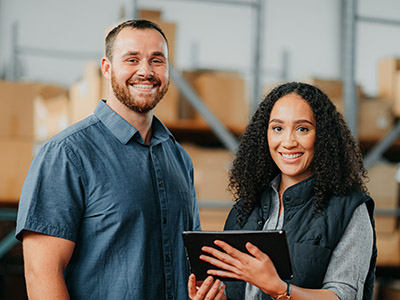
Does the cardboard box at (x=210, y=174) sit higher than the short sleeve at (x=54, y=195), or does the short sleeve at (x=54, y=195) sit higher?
the short sleeve at (x=54, y=195)

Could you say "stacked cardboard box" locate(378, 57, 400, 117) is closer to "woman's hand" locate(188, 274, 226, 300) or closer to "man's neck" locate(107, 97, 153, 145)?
"man's neck" locate(107, 97, 153, 145)

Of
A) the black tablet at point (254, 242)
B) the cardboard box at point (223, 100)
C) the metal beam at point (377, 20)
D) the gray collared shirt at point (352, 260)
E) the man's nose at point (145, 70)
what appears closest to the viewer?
the black tablet at point (254, 242)

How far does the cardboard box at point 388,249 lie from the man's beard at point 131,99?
2827 millimetres

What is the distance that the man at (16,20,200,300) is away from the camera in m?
1.51

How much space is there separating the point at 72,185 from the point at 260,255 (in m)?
0.56

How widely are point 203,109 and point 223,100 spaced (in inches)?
11.0

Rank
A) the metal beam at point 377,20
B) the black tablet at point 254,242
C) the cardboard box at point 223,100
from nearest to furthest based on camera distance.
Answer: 1. the black tablet at point 254,242
2. the cardboard box at point 223,100
3. the metal beam at point 377,20

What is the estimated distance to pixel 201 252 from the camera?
4.81 ft

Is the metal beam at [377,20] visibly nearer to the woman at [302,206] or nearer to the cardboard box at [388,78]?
the cardboard box at [388,78]

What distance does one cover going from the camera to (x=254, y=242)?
55.1 inches

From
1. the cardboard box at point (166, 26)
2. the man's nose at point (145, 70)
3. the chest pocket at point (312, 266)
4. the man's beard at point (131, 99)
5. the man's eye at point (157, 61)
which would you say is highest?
the cardboard box at point (166, 26)

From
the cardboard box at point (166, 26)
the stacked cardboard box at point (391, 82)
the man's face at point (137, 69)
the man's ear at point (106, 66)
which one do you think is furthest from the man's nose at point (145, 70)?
the stacked cardboard box at point (391, 82)

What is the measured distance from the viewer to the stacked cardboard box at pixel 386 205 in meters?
4.06

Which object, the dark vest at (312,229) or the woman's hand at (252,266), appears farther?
the dark vest at (312,229)
